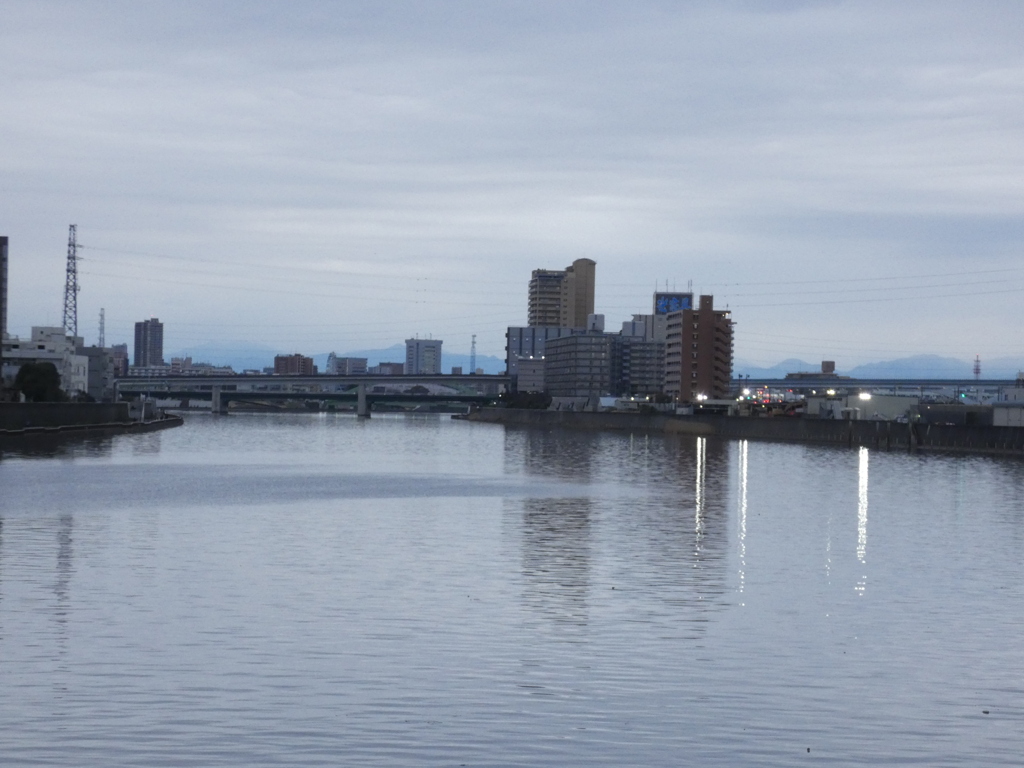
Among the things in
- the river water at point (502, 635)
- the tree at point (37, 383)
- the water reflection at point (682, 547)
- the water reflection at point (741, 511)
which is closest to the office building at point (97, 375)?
the tree at point (37, 383)

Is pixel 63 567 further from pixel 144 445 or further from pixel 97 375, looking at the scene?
pixel 97 375

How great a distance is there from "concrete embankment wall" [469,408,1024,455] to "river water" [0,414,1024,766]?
195 ft

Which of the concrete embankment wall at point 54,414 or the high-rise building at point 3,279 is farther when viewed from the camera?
the high-rise building at point 3,279

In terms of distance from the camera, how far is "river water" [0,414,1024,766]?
42.9ft

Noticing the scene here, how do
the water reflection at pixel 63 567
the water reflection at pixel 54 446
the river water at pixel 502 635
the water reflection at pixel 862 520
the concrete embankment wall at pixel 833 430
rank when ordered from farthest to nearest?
the concrete embankment wall at pixel 833 430 → the water reflection at pixel 54 446 → the water reflection at pixel 862 520 → the water reflection at pixel 63 567 → the river water at pixel 502 635

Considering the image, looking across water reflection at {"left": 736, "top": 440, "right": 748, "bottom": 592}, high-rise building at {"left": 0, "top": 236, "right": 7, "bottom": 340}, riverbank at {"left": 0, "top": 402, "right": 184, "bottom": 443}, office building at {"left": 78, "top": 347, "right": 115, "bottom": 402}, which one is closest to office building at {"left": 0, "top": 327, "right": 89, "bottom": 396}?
office building at {"left": 78, "top": 347, "right": 115, "bottom": 402}

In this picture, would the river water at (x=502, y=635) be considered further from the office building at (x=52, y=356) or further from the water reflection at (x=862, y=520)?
the office building at (x=52, y=356)

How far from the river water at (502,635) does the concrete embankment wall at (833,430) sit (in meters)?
59.4

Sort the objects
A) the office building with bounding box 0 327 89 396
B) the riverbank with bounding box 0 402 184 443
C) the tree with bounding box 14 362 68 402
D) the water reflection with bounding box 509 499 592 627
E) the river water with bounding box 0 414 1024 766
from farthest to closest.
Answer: the office building with bounding box 0 327 89 396, the tree with bounding box 14 362 68 402, the riverbank with bounding box 0 402 184 443, the water reflection with bounding box 509 499 592 627, the river water with bounding box 0 414 1024 766

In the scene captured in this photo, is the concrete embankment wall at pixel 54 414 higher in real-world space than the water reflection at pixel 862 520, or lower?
higher

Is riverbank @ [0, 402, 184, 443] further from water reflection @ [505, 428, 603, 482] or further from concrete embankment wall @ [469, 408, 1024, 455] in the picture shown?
concrete embankment wall @ [469, 408, 1024, 455]

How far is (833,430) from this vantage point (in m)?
125

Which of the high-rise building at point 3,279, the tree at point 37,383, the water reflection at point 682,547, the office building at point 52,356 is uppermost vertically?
the high-rise building at point 3,279

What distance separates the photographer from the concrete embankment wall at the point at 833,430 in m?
97.9
